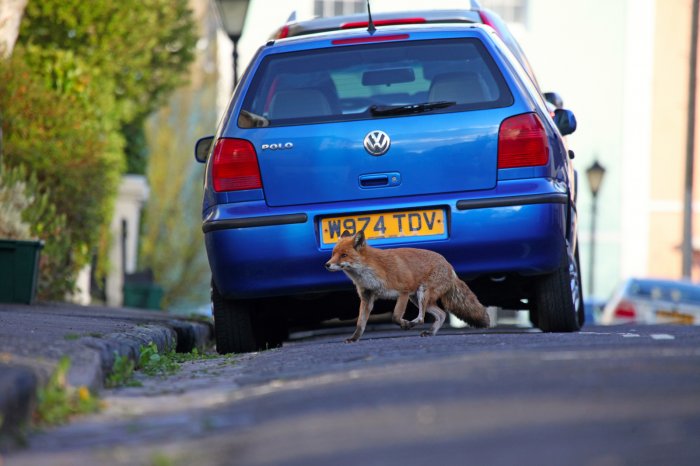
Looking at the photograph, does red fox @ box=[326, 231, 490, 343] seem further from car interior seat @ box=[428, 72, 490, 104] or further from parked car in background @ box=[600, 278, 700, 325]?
parked car in background @ box=[600, 278, 700, 325]

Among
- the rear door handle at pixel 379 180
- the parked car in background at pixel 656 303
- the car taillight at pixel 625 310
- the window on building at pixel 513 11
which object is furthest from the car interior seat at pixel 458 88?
the window on building at pixel 513 11

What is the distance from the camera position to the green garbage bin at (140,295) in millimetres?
19781

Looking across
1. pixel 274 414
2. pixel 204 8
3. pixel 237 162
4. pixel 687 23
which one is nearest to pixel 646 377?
pixel 274 414

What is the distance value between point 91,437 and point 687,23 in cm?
3849

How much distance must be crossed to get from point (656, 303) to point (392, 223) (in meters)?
12.4

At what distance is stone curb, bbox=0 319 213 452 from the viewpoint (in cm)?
468

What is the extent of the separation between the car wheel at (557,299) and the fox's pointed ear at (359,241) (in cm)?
116

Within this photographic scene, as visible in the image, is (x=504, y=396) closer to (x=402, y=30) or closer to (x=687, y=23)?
(x=402, y=30)

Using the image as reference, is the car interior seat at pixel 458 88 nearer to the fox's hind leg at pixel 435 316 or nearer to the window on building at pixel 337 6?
the fox's hind leg at pixel 435 316

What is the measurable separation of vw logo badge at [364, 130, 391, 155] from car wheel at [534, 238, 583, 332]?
3.75 feet

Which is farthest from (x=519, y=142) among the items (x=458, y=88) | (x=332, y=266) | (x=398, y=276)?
(x=332, y=266)

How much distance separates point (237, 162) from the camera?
7.88 meters

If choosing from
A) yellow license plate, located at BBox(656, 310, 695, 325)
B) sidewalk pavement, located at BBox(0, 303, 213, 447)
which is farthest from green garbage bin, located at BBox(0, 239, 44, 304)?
yellow license plate, located at BBox(656, 310, 695, 325)

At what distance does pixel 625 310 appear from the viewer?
65.8 feet
